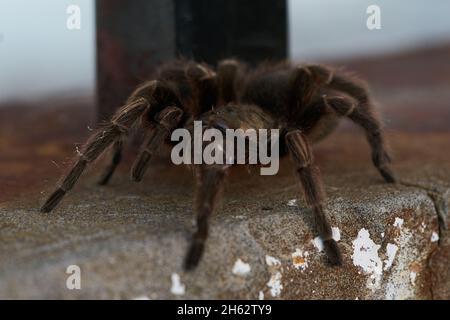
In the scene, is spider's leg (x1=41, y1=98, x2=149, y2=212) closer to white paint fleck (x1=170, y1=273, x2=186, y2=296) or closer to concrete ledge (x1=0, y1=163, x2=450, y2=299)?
concrete ledge (x1=0, y1=163, x2=450, y2=299)

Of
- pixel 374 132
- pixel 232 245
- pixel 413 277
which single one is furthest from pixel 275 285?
pixel 374 132

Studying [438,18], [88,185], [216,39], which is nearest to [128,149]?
[88,185]

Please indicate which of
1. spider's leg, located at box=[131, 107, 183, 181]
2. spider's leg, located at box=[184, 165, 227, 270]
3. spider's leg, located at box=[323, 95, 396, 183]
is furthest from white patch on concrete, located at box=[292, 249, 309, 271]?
spider's leg, located at box=[323, 95, 396, 183]

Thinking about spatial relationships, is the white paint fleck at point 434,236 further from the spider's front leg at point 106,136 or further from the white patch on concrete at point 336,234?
the spider's front leg at point 106,136

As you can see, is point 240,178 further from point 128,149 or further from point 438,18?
point 438,18

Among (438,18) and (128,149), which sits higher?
(438,18)

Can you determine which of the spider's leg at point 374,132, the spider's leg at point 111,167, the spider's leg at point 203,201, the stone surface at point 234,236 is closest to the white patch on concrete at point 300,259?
the stone surface at point 234,236
